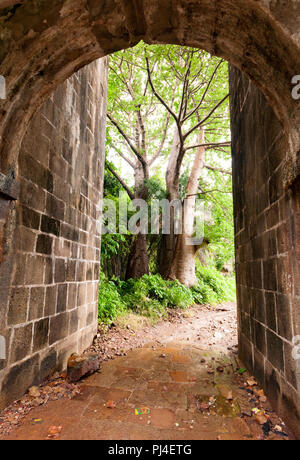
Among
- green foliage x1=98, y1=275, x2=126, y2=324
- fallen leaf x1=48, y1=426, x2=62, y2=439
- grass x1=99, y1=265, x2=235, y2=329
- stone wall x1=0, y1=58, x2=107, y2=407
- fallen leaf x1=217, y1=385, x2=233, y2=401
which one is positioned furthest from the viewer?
grass x1=99, y1=265, x2=235, y2=329

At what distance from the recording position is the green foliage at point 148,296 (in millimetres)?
5799

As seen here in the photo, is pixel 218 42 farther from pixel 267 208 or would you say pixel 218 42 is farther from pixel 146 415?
pixel 146 415

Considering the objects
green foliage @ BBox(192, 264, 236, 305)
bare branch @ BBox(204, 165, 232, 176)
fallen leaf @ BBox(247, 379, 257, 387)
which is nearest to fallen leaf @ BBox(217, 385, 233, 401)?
fallen leaf @ BBox(247, 379, 257, 387)

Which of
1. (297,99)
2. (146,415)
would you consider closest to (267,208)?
(297,99)

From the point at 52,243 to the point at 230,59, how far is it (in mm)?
2675

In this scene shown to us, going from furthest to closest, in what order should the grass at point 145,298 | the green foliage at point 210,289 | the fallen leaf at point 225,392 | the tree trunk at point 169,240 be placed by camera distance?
the tree trunk at point 169,240
the green foliage at point 210,289
the grass at point 145,298
the fallen leaf at point 225,392

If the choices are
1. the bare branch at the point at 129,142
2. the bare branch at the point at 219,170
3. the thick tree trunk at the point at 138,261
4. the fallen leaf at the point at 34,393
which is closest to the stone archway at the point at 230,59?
the fallen leaf at the point at 34,393

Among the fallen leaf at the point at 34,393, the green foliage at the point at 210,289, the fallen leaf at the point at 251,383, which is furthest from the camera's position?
the green foliage at the point at 210,289

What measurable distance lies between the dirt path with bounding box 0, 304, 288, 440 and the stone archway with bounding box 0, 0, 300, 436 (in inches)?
14.7

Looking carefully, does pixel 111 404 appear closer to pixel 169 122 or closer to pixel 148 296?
pixel 148 296

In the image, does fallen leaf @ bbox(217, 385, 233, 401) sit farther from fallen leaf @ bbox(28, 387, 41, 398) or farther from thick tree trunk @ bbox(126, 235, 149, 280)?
thick tree trunk @ bbox(126, 235, 149, 280)

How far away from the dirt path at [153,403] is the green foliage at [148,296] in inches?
66.1

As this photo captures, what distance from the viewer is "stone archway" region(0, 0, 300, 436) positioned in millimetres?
1723

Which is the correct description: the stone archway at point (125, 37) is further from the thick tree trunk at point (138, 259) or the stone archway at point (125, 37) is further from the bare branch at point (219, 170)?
the bare branch at point (219, 170)
